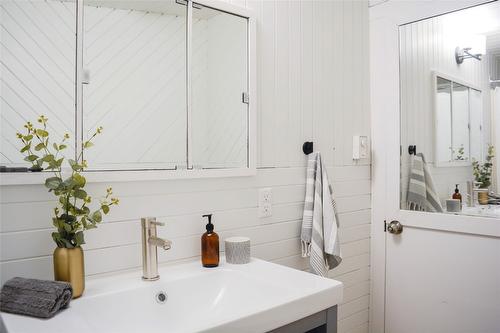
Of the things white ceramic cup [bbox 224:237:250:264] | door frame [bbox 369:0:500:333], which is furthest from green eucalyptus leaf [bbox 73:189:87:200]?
door frame [bbox 369:0:500:333]

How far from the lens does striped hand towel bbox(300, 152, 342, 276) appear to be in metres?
1.70

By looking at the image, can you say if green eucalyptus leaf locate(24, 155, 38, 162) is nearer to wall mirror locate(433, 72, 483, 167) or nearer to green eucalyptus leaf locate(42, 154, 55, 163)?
green eucalyptus leaf locate(42, 154, 55, 163)

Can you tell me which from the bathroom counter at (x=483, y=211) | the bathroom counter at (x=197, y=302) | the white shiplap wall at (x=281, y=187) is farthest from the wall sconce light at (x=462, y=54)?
the bathroom counter at (x=197, y=302)

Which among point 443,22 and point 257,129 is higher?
point 443,22

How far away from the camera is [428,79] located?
198 cm

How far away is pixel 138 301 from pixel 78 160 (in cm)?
Answer: 46

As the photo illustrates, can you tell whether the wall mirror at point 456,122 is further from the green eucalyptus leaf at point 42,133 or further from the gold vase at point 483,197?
the green eucalyptus leaf at point 42,133

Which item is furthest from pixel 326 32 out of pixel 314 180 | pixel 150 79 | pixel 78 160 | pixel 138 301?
pixel 138 301

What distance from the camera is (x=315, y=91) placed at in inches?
74.2

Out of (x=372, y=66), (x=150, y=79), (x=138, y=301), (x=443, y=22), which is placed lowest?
(x=138, y=301)

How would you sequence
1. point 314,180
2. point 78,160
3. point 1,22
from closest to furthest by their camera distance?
1. point 1,22
2. point 78,160
3. point 314,180

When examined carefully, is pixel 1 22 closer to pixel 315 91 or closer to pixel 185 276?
pixel 185 276

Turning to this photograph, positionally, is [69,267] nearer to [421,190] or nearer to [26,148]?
[26,148]

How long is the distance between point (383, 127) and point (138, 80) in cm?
137
